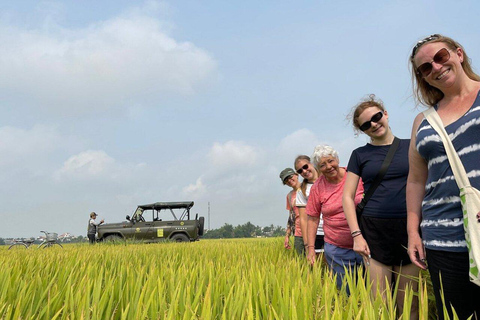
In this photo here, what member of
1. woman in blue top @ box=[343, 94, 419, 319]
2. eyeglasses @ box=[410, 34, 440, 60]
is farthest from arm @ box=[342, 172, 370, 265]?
eyeglasses @ box=[410, 34, 440, 60]

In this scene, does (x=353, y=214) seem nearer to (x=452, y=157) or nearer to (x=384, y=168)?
(x=384, y=168)

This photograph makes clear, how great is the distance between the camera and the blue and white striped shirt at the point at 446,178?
1451 millimetres

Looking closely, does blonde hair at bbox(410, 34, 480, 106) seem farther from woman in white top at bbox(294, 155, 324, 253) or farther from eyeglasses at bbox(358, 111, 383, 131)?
woman in white top at bbox(294, 155, 324, 253)

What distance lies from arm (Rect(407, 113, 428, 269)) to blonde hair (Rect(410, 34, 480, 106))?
13cm

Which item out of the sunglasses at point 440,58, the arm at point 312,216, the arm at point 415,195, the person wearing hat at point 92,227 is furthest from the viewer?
the person wearing hat at point 92,227

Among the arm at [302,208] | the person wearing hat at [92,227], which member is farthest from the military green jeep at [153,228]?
the arm at [302,208]

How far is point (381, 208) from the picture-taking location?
246 centimetres

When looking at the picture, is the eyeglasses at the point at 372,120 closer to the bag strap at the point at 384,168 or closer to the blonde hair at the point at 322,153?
the bag strap at the point at 384,168

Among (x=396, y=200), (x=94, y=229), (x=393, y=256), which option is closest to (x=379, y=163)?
(x=396, y=200)

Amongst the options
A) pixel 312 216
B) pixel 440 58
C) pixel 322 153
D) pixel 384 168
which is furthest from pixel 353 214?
pixel 440 58

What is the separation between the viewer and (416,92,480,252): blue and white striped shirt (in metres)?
1.45

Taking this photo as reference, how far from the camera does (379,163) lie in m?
2.48

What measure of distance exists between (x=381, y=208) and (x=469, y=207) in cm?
108

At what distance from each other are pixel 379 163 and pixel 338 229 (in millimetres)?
772
